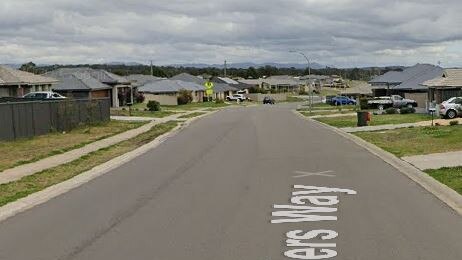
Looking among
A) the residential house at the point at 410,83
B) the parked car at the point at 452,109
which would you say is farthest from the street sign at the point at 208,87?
the parked car at the point at 452,109

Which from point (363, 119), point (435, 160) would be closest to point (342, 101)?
point (363, 119)

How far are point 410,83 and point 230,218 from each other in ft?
217

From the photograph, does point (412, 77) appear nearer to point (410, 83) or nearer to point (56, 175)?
point (410, 83)

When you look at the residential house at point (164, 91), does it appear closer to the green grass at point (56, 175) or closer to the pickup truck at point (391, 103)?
the pickup truck at point (391, 103)

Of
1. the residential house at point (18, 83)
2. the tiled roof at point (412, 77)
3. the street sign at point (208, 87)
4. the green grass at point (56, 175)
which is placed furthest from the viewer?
the street sign at point (208, 87)

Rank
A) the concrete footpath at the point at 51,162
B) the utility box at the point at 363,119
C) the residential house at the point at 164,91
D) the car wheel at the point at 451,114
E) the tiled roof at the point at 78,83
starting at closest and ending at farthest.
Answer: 1. the concrete footpath at the point at 51,162
2. the utility box at the point at 363,119
3. the car wheel at the point at 451,114
4. the tiled roof at the point at 78,83
5. the residential house at the point at 164,91

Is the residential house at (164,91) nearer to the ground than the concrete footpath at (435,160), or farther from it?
farther from it

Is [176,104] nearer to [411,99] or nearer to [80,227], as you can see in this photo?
[411,99]

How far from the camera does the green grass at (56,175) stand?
→ 15188 millimetres

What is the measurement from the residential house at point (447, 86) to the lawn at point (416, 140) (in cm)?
1613

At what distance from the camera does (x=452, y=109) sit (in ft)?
139

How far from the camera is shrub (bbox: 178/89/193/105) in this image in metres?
103

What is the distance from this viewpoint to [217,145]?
27.7 m

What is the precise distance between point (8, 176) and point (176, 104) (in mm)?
83488
